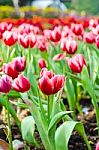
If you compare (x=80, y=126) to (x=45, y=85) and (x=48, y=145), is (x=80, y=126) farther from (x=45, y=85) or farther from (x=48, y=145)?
(x=45, y=85)

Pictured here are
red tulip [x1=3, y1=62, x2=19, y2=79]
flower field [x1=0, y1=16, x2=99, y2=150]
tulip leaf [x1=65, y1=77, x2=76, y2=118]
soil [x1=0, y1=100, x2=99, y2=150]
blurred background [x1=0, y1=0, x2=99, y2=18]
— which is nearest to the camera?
flower field [x1=0, y1=16, x2=99, y2=150]

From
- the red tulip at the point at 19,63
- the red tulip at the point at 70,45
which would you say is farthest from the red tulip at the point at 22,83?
the red tulip at the point at 70,45

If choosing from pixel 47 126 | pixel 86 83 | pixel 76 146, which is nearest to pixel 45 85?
pixel 47 126

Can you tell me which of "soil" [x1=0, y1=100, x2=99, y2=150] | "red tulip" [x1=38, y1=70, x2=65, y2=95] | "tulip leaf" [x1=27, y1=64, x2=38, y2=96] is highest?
"red tulip" [x1=38, y1=70, x2=65, y2=95]

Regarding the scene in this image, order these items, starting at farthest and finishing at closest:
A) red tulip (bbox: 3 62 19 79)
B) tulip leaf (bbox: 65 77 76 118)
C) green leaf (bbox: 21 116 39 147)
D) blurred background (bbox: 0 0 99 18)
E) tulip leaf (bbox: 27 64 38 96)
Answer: blurred background (bbox: 0 0 99 18) → tulip leaf (bbox: 65 77 76 118) → tulip leaf (bbox: 27 64 38 96) → green leaf (bbox: 21 116 39 147) → red tulip (bbox: 3 62 19 79)

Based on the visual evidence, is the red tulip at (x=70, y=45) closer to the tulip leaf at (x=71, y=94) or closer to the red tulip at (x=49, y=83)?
the tulip leaf at (x=71, y=94)

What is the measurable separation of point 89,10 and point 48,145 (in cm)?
3765

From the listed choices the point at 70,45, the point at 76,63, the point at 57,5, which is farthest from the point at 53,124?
the point at 57,5

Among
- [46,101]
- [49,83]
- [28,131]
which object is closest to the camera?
[49,83]

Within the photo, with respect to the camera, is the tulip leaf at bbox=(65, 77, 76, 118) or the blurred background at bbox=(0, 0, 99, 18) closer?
the tulip leaf at bbox=(65, 77, 76, 118)

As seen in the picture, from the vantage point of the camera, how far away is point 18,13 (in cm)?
1538

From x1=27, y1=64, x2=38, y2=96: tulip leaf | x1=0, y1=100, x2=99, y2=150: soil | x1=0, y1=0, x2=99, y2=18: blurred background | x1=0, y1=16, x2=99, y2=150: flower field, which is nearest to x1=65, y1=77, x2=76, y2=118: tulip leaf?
x1=0, y1=16, x2=99, y2=150: flower field

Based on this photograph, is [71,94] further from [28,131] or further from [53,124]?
[53,124]

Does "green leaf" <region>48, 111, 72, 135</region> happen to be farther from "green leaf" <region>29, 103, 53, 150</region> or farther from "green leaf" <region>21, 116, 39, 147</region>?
"green leaf" <region>21, 116, 39, 147</region>
